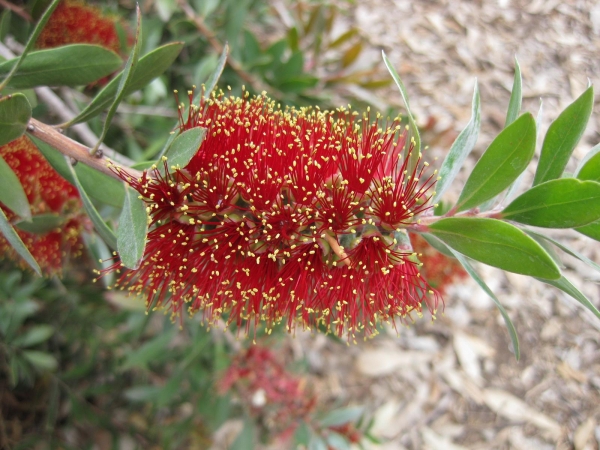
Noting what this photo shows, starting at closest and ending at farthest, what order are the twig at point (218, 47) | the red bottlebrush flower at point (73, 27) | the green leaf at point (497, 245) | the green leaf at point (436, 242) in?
the green leaf at point (497, 245)
the green leaf at point (436, 242)
the red bottlebrush flower at point (73, 27)
the twig at point (218, 47)

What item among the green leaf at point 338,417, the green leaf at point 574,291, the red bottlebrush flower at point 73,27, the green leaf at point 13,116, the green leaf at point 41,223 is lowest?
the green leaf at point 338,417

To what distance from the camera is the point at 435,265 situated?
1.77m

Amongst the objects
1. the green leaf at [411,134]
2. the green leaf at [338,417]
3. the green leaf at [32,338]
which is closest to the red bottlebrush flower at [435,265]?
the green leaf at [338,417]

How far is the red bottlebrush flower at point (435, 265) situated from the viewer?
1.72 meters

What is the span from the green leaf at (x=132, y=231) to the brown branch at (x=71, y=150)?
0.07 m

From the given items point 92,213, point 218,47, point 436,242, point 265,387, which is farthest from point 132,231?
point 218,47

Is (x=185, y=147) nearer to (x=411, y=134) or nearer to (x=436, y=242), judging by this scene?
(x=411, y=134)

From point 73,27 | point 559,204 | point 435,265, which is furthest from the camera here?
point 435,265

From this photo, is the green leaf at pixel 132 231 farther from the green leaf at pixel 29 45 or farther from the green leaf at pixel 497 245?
the green leaf at pixel 497 245

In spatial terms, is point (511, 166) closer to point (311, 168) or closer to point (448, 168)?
point (448, 168)

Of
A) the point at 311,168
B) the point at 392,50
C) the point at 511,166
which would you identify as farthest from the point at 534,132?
the point at 392,50

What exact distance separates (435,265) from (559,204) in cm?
103

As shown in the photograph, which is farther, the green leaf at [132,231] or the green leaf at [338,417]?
the green leaf at [338,417]

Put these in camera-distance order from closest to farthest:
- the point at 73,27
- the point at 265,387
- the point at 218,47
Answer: the point at 73,27, the point at 265,387, the point at 218,47
